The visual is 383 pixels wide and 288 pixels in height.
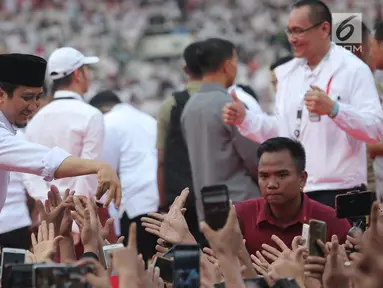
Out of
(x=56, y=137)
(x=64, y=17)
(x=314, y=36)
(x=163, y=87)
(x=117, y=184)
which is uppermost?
(x=64, y=17)

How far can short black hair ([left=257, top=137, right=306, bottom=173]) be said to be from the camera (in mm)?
5348

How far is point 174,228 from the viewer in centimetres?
424

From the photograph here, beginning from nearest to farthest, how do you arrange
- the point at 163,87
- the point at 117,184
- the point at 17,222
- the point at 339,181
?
the point at 117,184 → the point at 339,181 → the point at 17,222 → the point at 163,87

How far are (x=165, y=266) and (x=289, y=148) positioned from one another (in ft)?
5.07

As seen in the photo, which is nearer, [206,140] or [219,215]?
[219,215]

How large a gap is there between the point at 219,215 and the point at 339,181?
2.53 m

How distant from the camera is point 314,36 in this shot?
19.7 feet

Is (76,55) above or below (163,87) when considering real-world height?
below

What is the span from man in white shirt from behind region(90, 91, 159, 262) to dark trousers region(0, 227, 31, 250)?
48.2 inches

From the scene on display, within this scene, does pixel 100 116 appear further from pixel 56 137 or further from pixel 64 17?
pixel 64 17

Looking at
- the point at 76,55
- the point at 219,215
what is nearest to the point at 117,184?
the point at 219,215

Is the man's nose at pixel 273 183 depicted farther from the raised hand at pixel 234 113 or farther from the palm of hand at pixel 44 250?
the palm of hand at pixel 44 250

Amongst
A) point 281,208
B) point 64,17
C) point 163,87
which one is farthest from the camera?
point 64,17

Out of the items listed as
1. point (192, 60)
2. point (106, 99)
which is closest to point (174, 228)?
point (192, 60)
